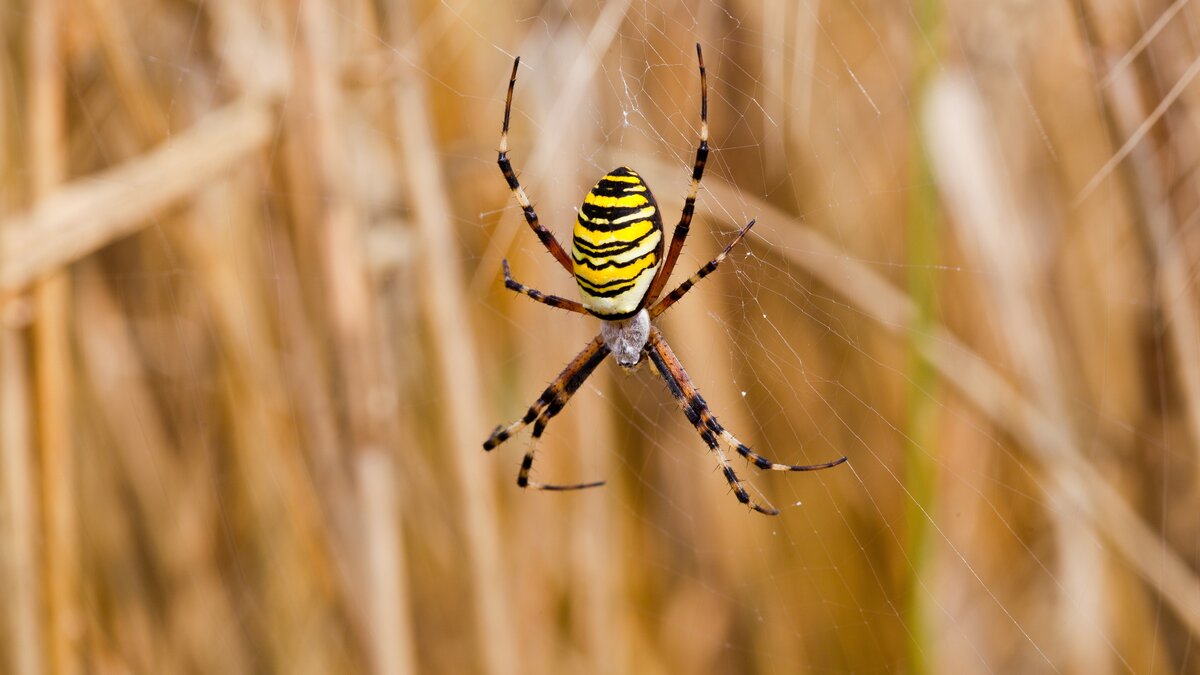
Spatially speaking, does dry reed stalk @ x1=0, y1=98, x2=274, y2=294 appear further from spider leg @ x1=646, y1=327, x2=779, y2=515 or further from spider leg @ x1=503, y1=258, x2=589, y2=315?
spider leg @ x1=646, y1=327, x2=779, y2=515

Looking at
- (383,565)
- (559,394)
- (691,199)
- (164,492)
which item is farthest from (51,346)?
(691,199)

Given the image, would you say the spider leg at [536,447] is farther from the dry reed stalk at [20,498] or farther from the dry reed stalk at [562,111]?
the dry reed stalk at [20,498]

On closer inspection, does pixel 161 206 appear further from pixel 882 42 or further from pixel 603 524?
pixel 882 42

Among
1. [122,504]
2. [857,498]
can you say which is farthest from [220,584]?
[857,498]

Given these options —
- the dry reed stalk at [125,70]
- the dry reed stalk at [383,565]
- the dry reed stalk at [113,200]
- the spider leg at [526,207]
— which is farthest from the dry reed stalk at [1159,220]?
the dry reed stalk at [125,70]

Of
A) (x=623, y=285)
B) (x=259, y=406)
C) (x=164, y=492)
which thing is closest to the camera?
(x=623, y=285)

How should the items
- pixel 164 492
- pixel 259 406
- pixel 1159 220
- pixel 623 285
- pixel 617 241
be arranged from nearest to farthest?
pixel 1159 220, pixel 617 241, pixel 623 285, pixel 259 406, pixel 164 492

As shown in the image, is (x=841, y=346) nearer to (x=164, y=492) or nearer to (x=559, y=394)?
(x=559, y=394)
